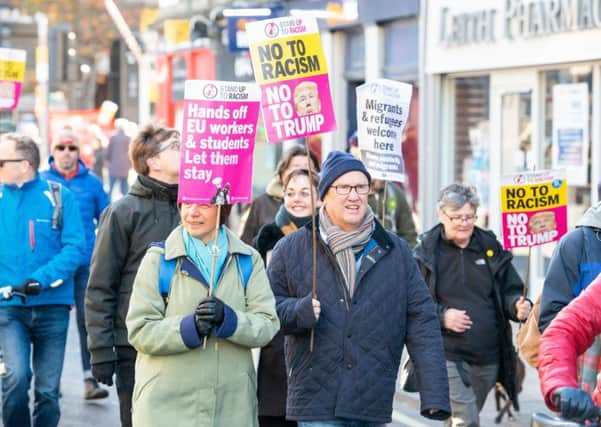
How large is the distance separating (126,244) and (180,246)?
127cm

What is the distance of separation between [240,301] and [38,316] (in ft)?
8.82

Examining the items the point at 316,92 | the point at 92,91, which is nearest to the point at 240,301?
the point at 316,92

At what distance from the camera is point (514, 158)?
1606 centimetres

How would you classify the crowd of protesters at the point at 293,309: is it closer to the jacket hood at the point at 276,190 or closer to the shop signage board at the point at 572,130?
the jacket hood at the point at 276,190

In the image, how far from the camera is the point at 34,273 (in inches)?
322

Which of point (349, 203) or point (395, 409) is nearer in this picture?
point (349, 203)

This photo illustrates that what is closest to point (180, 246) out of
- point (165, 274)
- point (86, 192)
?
point (165, 274)

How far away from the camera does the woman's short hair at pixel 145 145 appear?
7.16m

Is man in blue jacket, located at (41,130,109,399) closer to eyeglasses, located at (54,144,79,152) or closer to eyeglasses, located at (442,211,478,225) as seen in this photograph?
eyeglasses, located at (54,144,79,152)

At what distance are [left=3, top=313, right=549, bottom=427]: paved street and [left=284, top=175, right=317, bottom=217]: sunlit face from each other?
2371 millimetres

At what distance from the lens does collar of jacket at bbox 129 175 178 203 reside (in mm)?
7113

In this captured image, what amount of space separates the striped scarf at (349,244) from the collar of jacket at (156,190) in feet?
3.97

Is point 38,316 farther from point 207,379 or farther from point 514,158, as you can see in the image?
point 514,158

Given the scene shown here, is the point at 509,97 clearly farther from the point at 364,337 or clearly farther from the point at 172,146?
the point at 364,337
